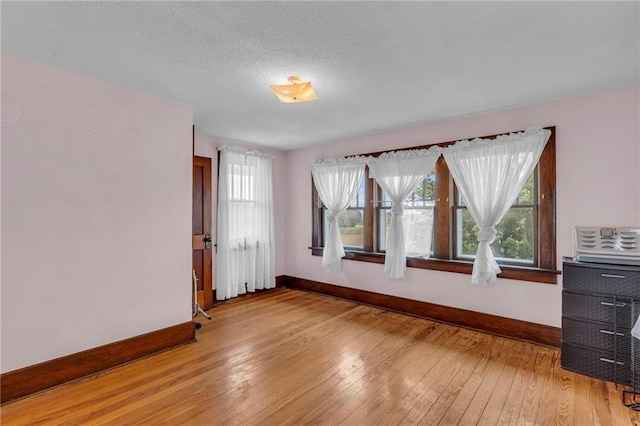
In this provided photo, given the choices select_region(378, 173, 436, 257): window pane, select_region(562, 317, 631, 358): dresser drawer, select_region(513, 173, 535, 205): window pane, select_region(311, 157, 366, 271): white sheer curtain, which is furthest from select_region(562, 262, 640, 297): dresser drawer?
select_region(311, 157, 366, 271): white sheer curtain

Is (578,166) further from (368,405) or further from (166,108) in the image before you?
(166,108)

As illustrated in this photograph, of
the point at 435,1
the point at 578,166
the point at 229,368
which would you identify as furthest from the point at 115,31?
the point at 578,166

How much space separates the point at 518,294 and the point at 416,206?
1520mm

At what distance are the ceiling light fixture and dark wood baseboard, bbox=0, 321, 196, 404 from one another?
8.18ft

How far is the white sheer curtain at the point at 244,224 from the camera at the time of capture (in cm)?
463

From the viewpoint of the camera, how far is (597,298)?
8.38 ft

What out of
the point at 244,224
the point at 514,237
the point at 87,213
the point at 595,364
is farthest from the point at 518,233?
the point at 87,213

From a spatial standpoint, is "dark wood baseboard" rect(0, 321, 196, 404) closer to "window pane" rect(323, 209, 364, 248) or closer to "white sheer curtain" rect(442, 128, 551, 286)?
"window pane" rect(323, 209, 364, 248)

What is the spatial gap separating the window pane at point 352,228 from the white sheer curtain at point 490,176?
165 centimetres

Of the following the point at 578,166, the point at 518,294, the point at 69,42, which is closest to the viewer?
the point at 69,42

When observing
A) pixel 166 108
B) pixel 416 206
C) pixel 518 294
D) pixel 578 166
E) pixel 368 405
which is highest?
pixel 166 108

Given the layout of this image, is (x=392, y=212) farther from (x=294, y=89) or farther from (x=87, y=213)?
(x=87, y=213)

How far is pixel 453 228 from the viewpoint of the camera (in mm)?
3869

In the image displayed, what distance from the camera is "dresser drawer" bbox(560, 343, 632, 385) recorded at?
242cm
